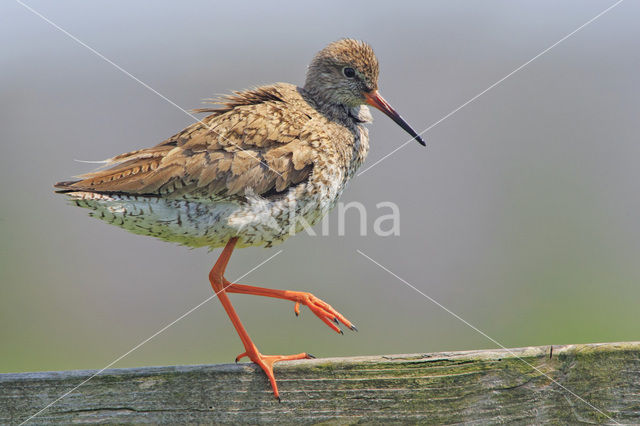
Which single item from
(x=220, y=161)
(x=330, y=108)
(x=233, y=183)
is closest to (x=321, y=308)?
(x=233, y=183)

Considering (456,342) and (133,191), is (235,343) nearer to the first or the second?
(456,342)

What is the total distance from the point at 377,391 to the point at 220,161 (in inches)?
75.6

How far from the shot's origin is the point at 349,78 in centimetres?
488

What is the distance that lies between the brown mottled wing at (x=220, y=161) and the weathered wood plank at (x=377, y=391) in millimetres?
1596

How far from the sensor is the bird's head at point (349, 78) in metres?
4.86

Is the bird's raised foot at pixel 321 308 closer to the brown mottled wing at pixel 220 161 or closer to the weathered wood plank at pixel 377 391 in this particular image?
the brown mottled wing at pixel 220 161

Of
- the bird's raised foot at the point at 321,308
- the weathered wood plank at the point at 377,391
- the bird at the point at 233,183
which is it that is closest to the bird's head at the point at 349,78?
the bird at the point at 233,183

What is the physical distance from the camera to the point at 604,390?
2355mm

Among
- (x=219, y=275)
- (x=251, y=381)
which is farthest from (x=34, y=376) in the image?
(x=219, y=275)

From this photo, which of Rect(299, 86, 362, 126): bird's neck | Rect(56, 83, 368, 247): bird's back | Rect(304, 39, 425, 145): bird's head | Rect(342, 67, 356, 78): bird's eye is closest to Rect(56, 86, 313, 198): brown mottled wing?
Rect(56, 83, 368, 247): bird's back

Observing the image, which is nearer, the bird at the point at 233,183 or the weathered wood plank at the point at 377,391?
the weathered wood plank at the point at 377,391

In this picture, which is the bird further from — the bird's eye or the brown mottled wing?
the bird's eye

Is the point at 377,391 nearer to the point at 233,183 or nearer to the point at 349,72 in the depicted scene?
the point at 233,183

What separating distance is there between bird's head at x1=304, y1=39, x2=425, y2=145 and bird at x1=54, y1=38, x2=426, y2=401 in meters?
0.47
